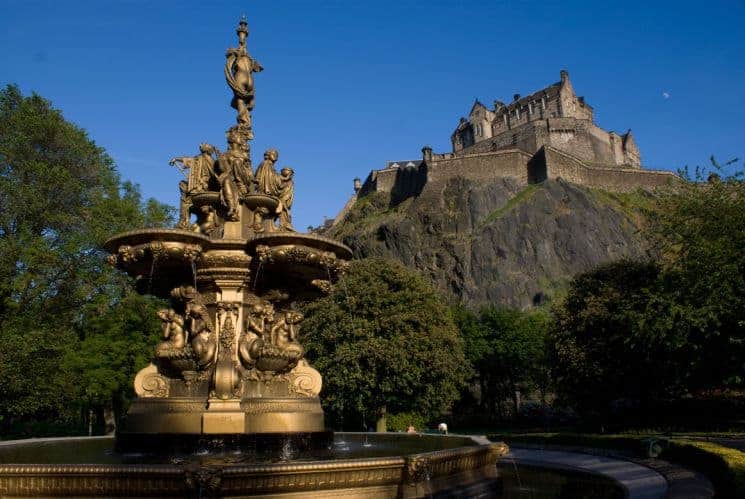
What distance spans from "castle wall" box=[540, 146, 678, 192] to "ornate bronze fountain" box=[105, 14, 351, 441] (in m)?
85.2

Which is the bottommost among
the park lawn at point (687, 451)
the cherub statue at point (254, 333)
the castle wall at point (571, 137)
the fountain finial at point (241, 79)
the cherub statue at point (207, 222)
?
the park lawn at point (687, 451)

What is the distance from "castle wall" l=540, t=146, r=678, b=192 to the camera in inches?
3617

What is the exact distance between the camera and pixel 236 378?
9.51 meters

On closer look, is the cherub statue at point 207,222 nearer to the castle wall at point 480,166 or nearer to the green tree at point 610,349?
the green tree at point 610,349

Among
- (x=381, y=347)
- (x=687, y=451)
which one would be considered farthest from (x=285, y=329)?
(x=381, y=347)

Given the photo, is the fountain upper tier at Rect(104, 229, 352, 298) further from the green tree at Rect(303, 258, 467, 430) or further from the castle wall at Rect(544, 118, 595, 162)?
the castle wall at Rect(544, 118, 595, 162)

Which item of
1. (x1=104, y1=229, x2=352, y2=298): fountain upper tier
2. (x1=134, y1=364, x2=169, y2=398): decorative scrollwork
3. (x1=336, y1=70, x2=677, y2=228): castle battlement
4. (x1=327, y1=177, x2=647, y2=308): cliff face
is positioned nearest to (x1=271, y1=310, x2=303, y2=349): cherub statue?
(x1=104, y1=229, x2=352, y2=298): fountain upper tier

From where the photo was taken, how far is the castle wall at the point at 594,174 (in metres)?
91.9

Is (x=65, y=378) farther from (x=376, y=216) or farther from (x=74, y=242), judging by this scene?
(x=376, y=216)

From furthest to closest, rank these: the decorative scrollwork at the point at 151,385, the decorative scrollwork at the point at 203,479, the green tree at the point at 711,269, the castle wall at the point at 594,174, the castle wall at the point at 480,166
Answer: the castle wall at the point at 480,166 → the castle wall at the point at 594,174 → the green tree at the point at 711,269 → the decorative scrollwork at the point at 151,385 → the decorative scrollwork at the point at 203,479

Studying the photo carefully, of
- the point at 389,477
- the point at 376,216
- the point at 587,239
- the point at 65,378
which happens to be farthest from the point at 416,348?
the point at 376,216

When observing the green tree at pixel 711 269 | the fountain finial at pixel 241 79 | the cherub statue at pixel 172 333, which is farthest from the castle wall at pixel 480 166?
the cherub statue at pixel 172 333

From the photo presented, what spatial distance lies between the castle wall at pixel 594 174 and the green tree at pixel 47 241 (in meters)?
74.5

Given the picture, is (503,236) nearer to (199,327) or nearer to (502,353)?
(502,353)
